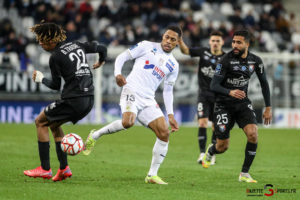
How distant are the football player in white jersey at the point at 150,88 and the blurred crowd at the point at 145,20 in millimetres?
13958

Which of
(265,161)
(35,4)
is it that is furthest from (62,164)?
(35,4)

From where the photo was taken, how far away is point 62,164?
9117mm

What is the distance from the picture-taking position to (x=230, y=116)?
10.0 m

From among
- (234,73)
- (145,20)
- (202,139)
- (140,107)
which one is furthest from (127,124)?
(145,20)

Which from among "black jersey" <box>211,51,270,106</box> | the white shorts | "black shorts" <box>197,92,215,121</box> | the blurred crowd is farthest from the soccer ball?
the blurred crowd

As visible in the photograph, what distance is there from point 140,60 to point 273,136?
1128 centimetres

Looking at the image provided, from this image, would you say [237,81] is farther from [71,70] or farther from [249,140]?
[71,70]

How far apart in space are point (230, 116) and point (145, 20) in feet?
61.1

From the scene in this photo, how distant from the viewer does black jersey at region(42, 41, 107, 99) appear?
28.5 feet

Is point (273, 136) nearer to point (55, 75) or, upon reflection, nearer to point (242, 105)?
point (242, 105)

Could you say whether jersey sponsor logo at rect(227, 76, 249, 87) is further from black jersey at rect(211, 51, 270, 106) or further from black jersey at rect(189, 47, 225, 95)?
black jersey at rect(189, 47, 225, 95)

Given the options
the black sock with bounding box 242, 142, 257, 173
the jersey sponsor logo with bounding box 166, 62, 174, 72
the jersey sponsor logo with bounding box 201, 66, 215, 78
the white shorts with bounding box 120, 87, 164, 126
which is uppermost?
the jersey sponsor logo with bounding box 166, 62, 174, 72

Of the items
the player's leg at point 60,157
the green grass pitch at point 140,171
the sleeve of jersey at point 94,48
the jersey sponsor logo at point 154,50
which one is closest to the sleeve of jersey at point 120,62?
the sleeve of jersey at point 94,48

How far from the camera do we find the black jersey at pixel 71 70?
8688 millimetres
